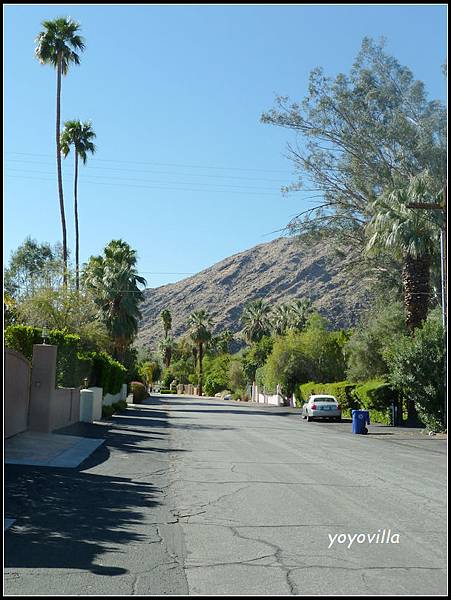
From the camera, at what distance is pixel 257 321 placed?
10112 centimetres

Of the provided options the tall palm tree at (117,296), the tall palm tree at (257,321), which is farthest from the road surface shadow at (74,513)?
the tall palm tree at (257,321)

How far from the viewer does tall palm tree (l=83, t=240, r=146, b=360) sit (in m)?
53.0

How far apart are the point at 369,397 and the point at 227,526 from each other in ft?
109

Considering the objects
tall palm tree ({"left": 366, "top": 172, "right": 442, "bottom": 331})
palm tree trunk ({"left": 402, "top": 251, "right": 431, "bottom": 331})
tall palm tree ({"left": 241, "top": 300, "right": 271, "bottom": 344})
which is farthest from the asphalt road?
tall palm tree ({"left": 241, "top": 300, "right": 271, "bottom": 344})

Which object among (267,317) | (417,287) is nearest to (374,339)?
(417,287)

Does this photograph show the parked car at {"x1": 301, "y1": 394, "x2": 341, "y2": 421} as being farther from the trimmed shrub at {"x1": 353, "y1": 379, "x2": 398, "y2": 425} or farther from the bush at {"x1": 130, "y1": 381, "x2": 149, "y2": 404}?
the bush at {"x1": 130, "y1": 381, "x2": 149, "y2": 404}

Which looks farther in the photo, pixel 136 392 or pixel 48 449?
pixel 136 392

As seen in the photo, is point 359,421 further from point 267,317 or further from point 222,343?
point 222,343

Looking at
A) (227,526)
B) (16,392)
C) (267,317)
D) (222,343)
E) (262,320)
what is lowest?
(227,526)

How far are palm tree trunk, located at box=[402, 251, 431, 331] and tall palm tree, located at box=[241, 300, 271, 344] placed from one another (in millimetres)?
66323

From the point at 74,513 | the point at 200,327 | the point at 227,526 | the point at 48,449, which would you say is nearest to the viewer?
the point at 227,526

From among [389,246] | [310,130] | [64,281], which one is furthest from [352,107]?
[64,281]

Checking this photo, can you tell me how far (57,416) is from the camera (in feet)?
85.9

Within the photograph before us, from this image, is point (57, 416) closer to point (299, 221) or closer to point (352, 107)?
point (299, 221)
